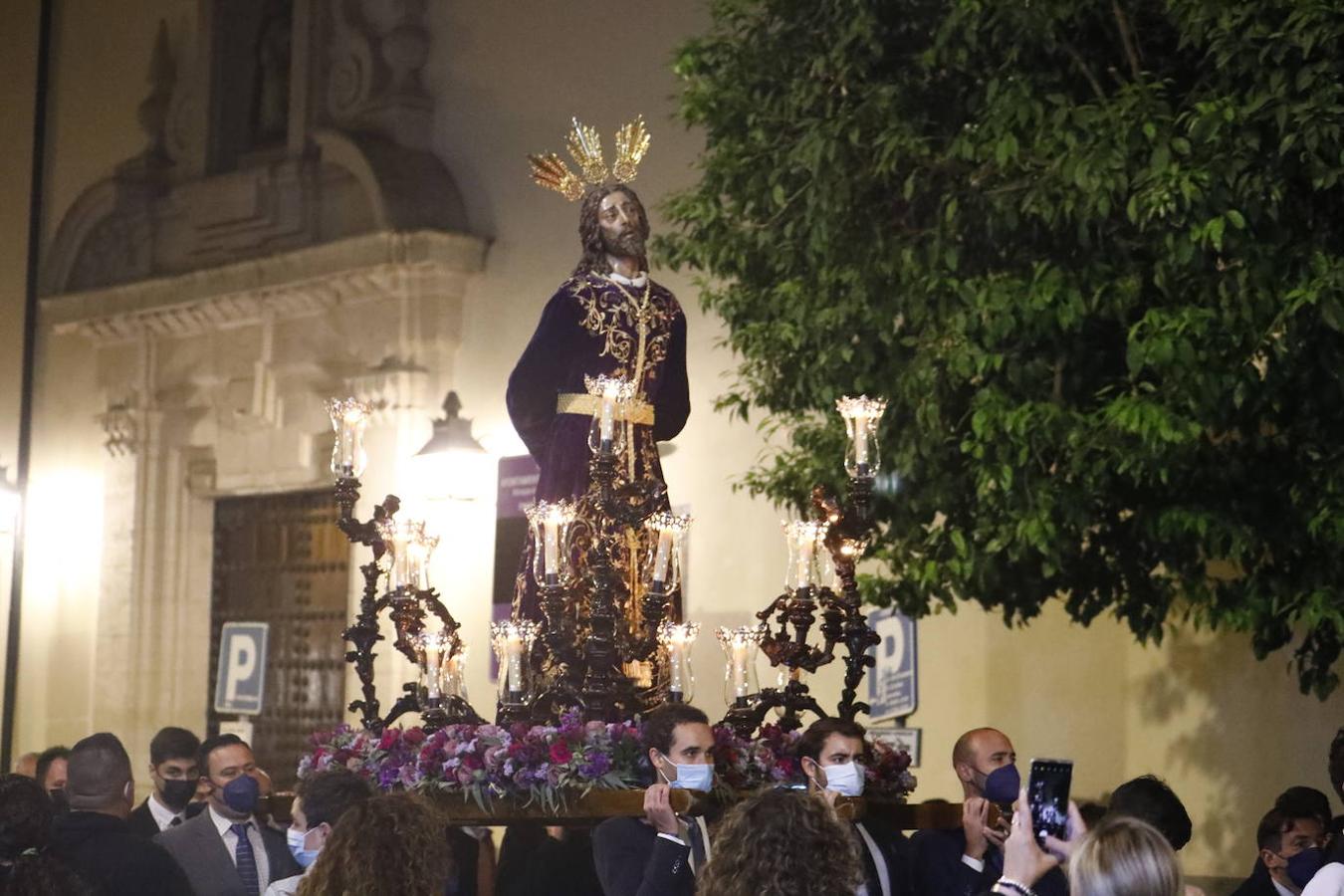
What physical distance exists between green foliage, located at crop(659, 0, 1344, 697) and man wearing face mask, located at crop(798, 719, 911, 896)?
1975mm

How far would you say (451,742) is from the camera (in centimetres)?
721

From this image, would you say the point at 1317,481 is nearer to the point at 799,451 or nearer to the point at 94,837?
the point at 799,451

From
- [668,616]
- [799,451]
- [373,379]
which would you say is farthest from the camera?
[373,379]

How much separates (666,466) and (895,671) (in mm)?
3456

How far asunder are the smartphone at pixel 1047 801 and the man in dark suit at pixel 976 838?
4.24 ft

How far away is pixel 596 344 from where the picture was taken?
8.21m

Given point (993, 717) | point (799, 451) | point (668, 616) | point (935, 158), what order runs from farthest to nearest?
point (993, 717)
point (799, 451)
point (935, 158)
point (668, 616)

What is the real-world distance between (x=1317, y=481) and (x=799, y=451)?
271 cm

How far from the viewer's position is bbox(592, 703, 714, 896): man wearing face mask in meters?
6.03

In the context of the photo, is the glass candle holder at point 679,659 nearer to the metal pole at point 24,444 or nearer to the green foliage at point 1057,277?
the green foliage at point 1057,277

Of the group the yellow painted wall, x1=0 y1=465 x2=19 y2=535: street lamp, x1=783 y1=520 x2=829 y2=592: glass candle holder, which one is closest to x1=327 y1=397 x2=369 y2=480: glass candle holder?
x1=783 y1=520 x2=829 y2=592: glass candle holder

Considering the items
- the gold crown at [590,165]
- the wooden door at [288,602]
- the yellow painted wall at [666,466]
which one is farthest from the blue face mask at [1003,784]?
the wooden door at [288,602]

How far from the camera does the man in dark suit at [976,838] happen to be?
6000 millimetres

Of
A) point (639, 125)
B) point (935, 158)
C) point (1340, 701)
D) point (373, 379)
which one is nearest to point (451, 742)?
point (639, 125)
